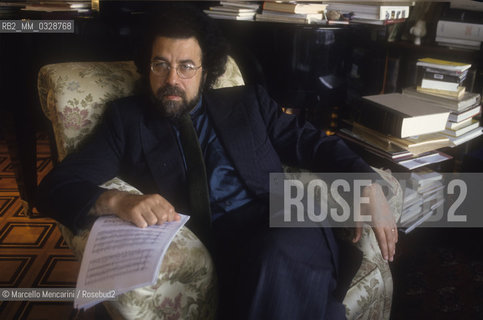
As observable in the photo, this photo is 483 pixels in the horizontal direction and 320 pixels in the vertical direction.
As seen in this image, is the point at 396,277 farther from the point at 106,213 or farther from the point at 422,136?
the point at 106,213

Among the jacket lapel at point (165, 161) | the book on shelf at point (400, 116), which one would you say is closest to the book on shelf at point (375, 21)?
the book on shelf at point (400, 116)

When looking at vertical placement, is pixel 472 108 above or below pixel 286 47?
below

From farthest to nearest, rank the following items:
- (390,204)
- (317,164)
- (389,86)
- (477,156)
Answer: (389,86) → (477,156) → (317,164) → (390,204)

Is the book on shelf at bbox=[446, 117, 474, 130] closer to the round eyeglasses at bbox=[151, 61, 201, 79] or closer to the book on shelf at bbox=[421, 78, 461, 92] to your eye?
the book on shelf at bbox=[421, 78, 461, 92]

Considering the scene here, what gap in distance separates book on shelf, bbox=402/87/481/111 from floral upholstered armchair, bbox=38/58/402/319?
669mm

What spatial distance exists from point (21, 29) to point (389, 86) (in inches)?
75.1

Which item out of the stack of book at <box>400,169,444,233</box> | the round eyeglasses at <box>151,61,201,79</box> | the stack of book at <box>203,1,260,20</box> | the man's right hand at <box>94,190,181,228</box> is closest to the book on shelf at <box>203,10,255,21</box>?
the stack of book at <box>203,1,260,20</box>

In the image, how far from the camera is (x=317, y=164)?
1.44 metres

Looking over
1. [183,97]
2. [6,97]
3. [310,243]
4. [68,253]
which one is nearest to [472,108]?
[310,243]

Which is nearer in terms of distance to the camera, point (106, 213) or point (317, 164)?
point (106, 213)

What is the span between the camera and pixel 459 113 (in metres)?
1.75

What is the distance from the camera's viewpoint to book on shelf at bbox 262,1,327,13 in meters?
2.01

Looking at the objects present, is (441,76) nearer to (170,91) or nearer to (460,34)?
(460,34)

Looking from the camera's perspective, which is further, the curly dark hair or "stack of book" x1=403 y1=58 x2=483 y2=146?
"stack of book" x1=403 y1=58 x2=483 y2=146
